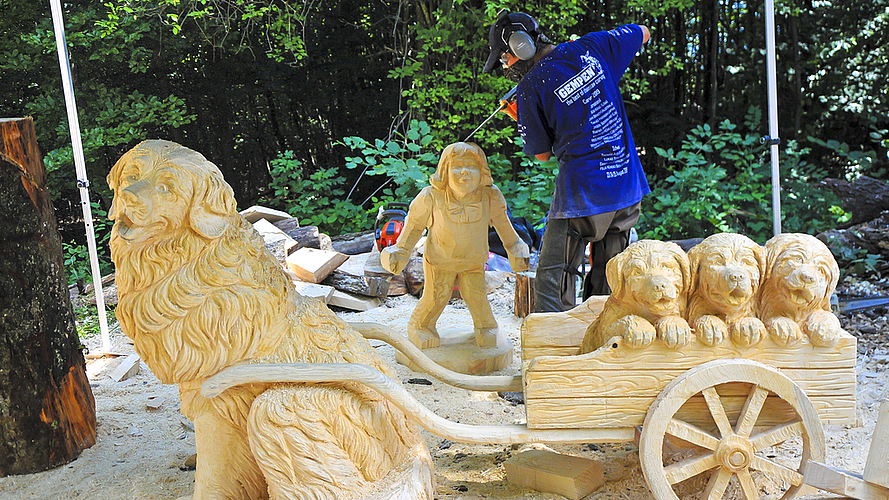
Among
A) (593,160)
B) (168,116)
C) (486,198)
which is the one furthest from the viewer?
(168,116)

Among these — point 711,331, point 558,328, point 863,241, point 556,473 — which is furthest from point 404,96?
point 711,331

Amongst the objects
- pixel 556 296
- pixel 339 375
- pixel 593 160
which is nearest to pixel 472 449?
pixel 556 296

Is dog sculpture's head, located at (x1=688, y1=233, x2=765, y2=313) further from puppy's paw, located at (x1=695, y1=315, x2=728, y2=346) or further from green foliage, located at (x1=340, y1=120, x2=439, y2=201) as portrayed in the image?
green foliage, located at (x1=340, y1=120, x2=439, y2=201)

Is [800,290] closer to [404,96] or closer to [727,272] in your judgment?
[727,272]

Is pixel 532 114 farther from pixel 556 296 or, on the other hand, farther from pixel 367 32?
pixel 367 32

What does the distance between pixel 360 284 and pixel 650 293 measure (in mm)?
3722

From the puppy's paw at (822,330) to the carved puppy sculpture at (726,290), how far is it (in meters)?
0.15

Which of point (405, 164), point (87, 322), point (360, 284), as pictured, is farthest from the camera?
point (405, 164)

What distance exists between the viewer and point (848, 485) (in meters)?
1.92

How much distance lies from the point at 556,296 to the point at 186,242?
6.47 ft

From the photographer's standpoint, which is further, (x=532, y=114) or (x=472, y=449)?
(x=532, y=114)

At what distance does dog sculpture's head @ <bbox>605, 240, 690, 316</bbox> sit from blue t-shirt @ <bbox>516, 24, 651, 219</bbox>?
3.49 feet

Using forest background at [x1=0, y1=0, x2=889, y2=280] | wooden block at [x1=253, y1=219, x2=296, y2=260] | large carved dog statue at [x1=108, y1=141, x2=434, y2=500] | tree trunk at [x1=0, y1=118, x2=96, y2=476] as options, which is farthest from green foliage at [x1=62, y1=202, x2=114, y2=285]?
large carved dog statue at [x1=108, y1=141, x2=434, y2=500]

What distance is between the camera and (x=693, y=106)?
7.50 metres
